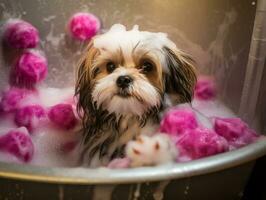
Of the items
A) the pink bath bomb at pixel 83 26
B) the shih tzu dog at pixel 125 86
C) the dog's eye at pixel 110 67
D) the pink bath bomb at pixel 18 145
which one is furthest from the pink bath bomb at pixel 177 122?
the pink bath bomb at pixel 83 26

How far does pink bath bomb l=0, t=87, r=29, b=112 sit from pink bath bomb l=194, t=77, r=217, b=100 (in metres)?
0.41

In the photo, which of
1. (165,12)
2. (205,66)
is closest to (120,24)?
(165,12)

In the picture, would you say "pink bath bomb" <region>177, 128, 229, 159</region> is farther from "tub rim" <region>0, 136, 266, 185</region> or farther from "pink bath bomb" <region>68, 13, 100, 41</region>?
"pink bath bomb" <region>68, 13, 100, 41</region>

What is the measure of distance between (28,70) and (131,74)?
1.35 ft

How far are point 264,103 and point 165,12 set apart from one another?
1.11 ft

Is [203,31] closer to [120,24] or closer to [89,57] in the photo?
[120,24]

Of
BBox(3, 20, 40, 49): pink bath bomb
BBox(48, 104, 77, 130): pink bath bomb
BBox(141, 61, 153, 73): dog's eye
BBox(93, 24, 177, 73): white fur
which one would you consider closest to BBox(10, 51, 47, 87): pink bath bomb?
BBox(3, 20, 40, 49): pink bath bomb

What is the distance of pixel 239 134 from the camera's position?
2.91ft

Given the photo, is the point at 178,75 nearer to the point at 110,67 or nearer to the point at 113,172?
the point at 110,67

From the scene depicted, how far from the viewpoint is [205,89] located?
1149mm

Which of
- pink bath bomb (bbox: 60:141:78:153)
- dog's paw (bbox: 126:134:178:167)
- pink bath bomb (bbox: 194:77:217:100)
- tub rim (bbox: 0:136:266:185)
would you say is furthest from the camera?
pink bath bomb (bbox: 194:77:217:100)

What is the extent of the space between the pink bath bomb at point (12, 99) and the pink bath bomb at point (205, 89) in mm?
412

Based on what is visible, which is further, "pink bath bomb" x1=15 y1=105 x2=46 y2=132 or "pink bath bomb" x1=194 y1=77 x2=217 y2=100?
"pink bath bomb" x1=194 y1=77 x2=217 y2=100

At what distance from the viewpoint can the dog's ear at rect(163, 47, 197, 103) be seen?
92 cm
